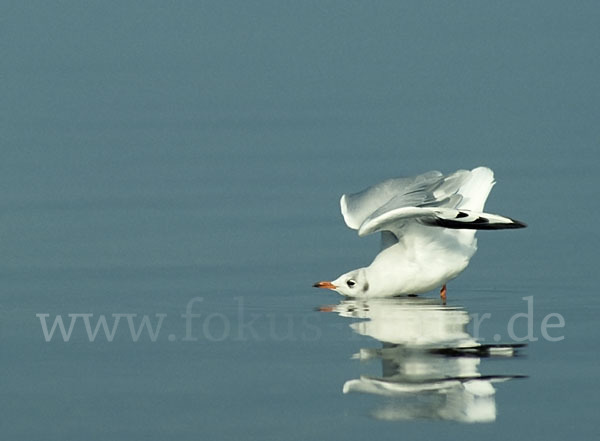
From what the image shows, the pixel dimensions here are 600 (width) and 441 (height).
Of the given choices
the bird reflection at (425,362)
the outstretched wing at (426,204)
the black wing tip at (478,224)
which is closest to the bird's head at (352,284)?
the bird reflection at (425,362)

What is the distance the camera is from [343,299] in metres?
12.7

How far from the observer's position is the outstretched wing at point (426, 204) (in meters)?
11.9

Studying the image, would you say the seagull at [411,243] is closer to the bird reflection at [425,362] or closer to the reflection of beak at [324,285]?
the reflection of beak at [324,285]

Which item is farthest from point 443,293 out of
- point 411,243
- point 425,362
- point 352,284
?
point 425,362

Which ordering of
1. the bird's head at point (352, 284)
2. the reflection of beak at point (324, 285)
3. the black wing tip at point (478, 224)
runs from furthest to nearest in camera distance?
the bird's head at point (352, 284), the reflection of beak at point (324, 285), the black wing tip at point (478, 224)

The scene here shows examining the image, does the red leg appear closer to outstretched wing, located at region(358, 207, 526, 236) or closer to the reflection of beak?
outstretched wing, located at region(358, 207, 526, 236)

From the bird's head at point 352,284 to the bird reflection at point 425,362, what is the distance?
13 cm

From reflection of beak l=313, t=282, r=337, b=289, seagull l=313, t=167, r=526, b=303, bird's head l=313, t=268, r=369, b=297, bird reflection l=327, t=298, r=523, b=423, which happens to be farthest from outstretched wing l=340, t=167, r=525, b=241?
bird reflection l=327, t=298, r=523, b=423

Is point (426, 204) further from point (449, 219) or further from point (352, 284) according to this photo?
point (352, 284)

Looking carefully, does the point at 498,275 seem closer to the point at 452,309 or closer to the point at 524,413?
the point at 452,309

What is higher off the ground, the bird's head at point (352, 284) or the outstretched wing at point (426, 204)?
the outstretched wing at point (426, 204)

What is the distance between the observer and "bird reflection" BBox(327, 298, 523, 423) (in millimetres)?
A: 8773

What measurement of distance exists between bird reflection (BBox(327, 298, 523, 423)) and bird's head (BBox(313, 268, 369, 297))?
13 centimetres

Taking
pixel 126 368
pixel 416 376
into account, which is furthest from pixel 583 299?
pixel 126 368
